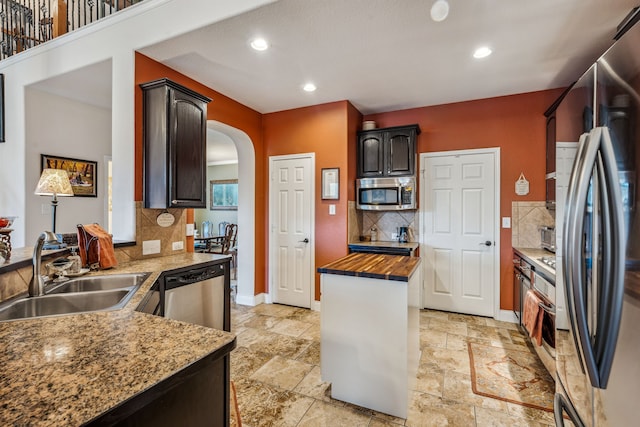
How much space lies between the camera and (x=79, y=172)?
418 centimetres

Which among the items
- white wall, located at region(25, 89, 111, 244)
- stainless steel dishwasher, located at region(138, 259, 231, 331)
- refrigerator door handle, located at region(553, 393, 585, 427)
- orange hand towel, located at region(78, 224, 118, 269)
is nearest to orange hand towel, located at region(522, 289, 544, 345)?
refrigerator door handle, located at region(553, 393, 585, 427)

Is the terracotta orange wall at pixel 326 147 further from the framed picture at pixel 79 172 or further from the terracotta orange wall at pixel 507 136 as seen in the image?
the framed picture at pixel 79 172

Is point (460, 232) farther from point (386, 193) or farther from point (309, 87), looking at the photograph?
point (309, 87)

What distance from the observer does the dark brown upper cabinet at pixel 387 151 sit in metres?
3.88

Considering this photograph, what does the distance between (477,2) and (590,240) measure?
74.0 inches

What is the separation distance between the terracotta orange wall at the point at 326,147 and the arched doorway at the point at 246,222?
0.51 m

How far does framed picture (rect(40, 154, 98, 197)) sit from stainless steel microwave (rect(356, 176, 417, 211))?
151 inches

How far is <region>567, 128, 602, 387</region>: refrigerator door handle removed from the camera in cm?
92

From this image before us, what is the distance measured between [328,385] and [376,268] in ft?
3.28

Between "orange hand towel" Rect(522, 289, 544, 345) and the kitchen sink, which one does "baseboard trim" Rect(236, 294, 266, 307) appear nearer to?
the kitchen sink

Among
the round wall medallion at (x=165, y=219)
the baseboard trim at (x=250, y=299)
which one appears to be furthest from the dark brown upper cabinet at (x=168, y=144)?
the baseboard trim at (x=250, y=299)

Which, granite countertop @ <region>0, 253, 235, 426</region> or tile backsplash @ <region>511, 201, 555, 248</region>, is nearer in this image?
granite countertop @ <region>0, 253, 235, 426</region>

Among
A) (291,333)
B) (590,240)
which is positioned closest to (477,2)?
(590,240)

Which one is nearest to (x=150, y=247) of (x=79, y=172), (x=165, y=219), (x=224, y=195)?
(x=165, y=219)
